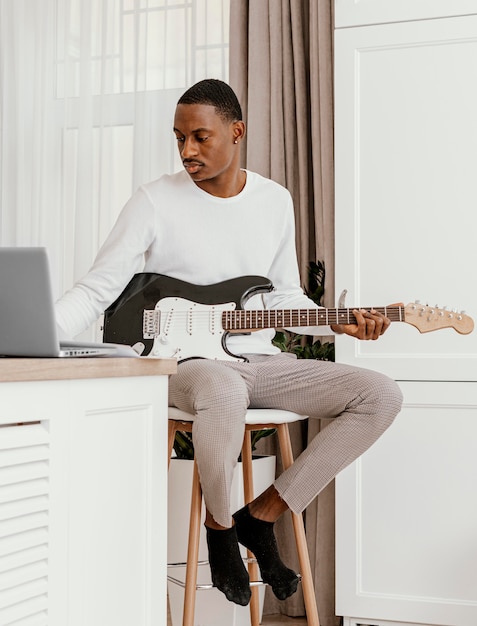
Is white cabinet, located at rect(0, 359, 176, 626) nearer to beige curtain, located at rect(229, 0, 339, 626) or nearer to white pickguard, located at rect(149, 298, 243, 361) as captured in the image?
white pickguard, located at rect(149, 298, 243, 361)

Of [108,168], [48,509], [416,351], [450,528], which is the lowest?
[450,528]

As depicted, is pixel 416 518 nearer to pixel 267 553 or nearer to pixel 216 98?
pixel 267 553

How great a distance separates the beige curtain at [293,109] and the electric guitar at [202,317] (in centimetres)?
64

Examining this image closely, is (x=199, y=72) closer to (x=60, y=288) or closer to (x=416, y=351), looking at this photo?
(x=60, y=288)

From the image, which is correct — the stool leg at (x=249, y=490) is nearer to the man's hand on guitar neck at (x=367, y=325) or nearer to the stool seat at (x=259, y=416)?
the stool seat at (x=259, y=416)

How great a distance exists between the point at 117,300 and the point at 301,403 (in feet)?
1.85

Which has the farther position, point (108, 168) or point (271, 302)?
point (108, 168)

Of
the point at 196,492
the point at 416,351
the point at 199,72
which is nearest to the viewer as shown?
the point at 196,492

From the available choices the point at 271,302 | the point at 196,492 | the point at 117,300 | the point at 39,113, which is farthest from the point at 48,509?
the point at 39,113

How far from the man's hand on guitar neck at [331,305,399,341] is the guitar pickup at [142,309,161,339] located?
0.48 meters

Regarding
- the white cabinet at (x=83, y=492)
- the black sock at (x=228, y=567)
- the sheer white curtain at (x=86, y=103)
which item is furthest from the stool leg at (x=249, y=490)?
the sheer white curtain at (x=86, y=103)

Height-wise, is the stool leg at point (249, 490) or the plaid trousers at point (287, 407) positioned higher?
the plaid trousers at point (287, 407)

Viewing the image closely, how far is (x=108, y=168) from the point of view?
11.0 ft

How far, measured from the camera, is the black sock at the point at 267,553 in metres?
2.04
